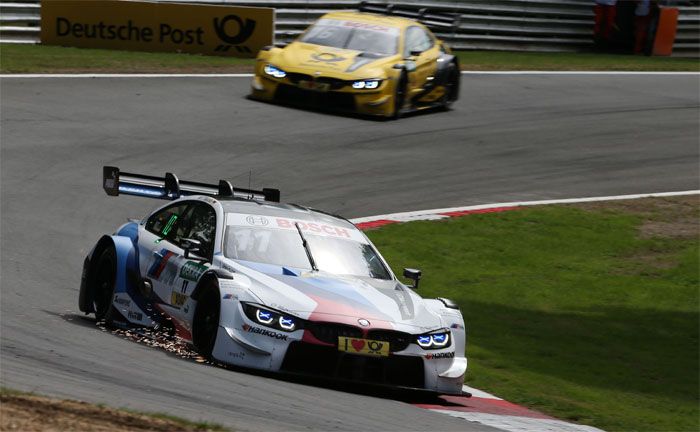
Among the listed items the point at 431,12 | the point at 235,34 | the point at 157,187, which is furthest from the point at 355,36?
the point at 157,187

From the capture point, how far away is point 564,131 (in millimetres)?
22297

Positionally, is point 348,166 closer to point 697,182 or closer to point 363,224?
point 363,224

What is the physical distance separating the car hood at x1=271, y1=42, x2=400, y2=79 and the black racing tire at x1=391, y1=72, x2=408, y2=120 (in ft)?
1.01

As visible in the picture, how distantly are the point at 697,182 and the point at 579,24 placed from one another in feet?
38.4

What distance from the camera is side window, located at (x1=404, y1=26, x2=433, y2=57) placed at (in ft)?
72.3

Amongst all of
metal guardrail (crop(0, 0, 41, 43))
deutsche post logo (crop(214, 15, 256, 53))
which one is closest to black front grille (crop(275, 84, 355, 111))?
deutsche post logo (crop(214, 15, 256, 53))

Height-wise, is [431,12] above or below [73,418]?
below

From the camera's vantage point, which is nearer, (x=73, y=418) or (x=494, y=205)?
(x=73, y=418)

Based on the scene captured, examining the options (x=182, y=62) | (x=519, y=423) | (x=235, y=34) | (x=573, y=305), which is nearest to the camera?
(x=519, y=423)

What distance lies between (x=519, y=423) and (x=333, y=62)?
1270 cm

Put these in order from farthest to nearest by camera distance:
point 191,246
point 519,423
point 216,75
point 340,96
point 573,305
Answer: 1. point 216,75
2. point 340,96
3. point 573,305
4. point 191,246
5. point 519,423

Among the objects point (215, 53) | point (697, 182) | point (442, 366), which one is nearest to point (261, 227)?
point (442, 366)

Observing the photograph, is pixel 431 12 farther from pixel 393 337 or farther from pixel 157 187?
pixel 393 337

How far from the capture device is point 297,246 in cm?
1035
